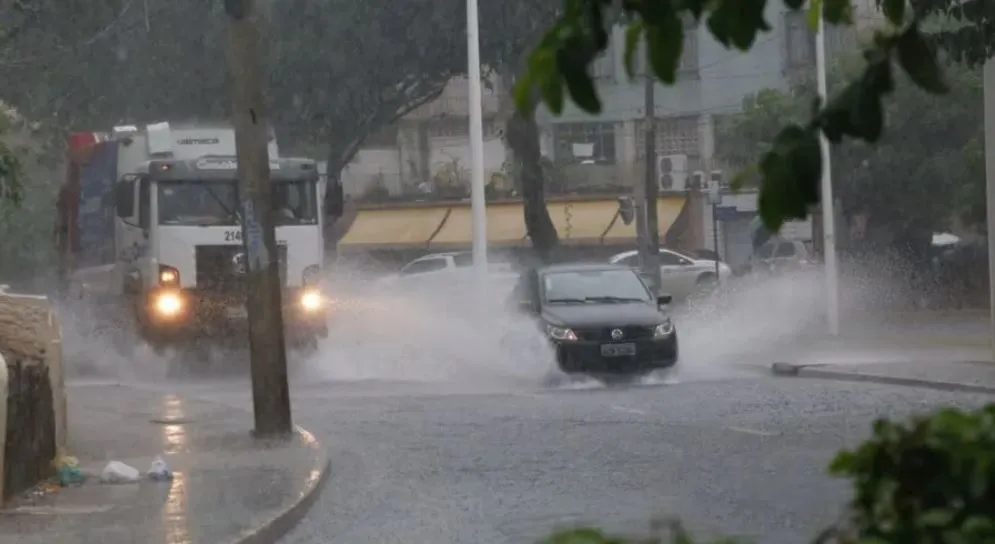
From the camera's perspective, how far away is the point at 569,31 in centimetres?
373

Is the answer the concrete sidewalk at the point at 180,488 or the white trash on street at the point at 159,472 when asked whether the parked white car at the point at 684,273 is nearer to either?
the concrete sidewalk at the point at 180,488

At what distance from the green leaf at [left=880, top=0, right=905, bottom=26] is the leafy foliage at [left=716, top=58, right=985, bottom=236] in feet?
114

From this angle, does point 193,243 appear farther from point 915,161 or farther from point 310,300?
point 915,161

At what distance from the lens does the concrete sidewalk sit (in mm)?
10750

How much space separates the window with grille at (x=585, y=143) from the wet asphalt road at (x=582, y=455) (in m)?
35.3

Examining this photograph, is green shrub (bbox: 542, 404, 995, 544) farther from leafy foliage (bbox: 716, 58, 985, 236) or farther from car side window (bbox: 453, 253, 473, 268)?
car side window (bbox: 453, 253, 473, 268)

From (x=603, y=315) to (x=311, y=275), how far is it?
14.7 ft

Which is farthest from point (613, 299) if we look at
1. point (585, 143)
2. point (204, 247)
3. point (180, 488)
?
point (585, 143)

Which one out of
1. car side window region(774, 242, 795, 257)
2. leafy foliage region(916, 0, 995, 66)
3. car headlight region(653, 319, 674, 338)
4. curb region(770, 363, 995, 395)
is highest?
leafy foliage region(916, 0, 995, 66)

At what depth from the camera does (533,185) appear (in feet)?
129

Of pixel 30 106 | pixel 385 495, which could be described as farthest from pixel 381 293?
pixel 385 495

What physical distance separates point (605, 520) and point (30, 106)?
29.7m

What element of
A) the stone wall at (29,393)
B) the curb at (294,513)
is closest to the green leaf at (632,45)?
the curb at (294,513)

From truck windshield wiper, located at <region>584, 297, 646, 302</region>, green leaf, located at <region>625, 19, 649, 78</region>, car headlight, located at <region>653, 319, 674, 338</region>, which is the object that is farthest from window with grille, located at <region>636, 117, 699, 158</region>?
green leaf, located at <region>625, 19, 649, 78</region>
